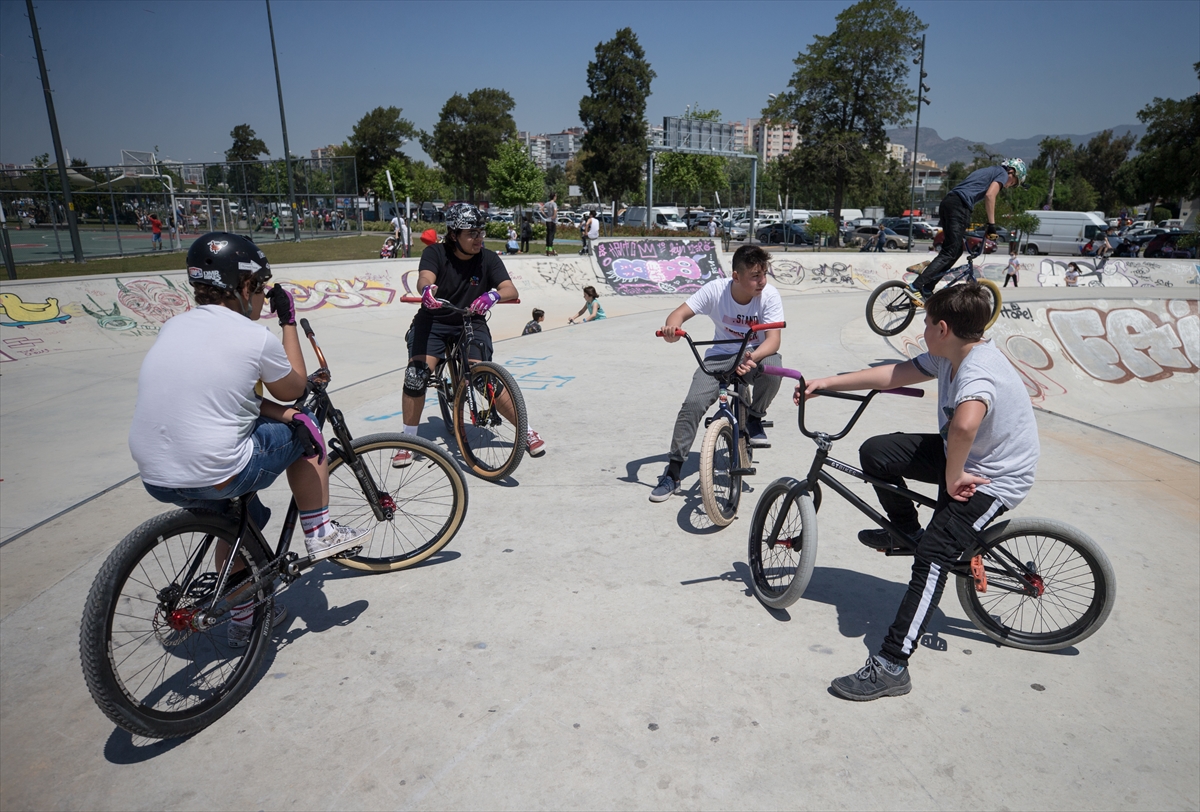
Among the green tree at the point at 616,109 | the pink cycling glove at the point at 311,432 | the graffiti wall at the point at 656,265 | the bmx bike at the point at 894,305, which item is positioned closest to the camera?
the pink cycling glove at the point at 311,432

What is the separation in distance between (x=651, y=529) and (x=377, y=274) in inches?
516

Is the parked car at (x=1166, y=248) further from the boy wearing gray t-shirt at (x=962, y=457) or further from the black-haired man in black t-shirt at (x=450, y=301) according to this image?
the boy wearing gray t-shirt at (x=962, y=457)

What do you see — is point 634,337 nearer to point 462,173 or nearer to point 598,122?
point 598,122

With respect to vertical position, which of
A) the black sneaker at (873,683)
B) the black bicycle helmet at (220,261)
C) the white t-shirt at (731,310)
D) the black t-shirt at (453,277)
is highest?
the black bicycle helmet at (220,261)

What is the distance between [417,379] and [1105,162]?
97538mm

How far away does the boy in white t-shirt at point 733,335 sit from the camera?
14.5ft

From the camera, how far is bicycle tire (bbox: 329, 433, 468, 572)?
11.1 feet

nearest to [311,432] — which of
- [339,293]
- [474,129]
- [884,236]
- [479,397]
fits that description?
[479,397]

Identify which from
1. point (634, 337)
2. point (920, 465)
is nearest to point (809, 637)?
point (920, 465)

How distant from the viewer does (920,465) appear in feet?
9.89

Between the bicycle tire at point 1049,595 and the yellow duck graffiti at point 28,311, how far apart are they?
42.6ft

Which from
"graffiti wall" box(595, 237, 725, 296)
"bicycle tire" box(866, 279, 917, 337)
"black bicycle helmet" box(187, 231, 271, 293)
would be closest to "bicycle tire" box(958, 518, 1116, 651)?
"black bicycle helmet" box(187, 231, 271, 293)

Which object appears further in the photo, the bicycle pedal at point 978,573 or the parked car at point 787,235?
the parked car at point 787,235

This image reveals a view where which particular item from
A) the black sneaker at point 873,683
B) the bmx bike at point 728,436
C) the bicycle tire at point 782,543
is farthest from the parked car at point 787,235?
the black sneaker at point 873,683
